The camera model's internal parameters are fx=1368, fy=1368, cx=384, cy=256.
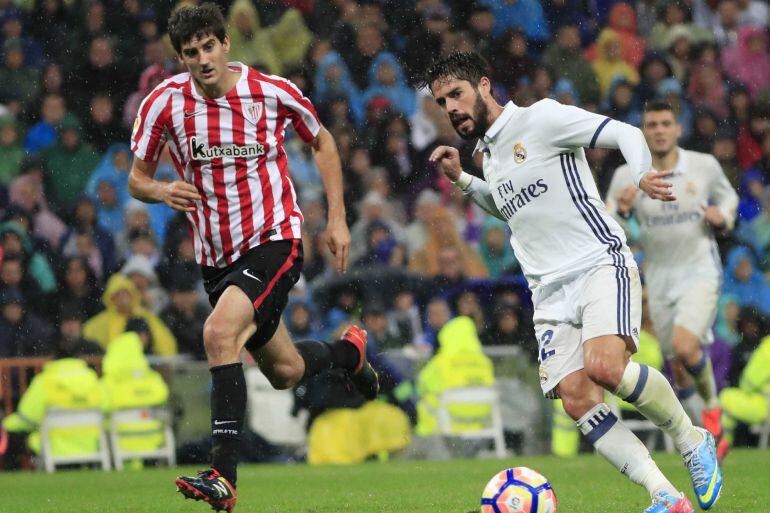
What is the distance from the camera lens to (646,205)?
1016cm

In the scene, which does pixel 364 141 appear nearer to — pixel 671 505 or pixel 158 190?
pixel 158 190

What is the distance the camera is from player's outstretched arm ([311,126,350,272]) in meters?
7.16

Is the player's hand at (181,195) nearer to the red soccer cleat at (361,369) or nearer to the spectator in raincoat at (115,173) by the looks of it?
the red soccer cleat at (361,369)

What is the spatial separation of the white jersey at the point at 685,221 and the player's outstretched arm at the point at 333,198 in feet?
10.3

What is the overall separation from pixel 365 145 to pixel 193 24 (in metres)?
7.98

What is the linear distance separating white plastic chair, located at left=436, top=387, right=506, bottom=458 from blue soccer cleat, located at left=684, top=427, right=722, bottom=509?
5.93 meters

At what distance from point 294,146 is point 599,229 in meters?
8.35

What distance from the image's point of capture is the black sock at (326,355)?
7.80m

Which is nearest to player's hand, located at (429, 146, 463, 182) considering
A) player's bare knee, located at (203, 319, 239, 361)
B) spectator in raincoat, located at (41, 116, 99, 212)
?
player's bare knee, located at (203, 319, 239, 361)

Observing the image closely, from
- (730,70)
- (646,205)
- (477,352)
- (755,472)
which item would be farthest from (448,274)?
(730,70)

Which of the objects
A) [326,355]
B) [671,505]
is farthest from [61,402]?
[671,505]

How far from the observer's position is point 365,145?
14688 millimetres

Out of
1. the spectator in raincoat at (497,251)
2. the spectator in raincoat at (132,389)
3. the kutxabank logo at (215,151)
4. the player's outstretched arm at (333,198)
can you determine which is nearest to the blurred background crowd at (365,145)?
the spectator in raincoat at (497,251)

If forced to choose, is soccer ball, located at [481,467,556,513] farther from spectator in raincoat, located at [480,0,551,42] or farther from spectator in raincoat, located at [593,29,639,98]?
spectator in raincoat, located at [480,0,551,42]
